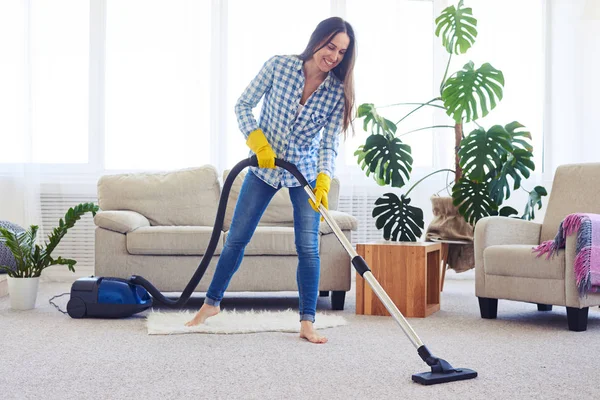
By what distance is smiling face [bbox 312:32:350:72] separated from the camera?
8.61ft

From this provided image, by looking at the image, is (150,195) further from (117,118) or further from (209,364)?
(209,364)

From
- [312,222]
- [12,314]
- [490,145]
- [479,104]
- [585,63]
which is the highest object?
[585,63]

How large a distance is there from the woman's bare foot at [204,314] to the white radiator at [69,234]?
2484 mm

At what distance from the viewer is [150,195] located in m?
4.25

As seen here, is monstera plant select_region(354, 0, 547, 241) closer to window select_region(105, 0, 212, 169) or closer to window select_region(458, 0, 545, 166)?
window select_region(458, 0, 545, 166)

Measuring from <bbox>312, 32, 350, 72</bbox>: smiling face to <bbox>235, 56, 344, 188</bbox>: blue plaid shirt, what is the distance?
91 millimetres

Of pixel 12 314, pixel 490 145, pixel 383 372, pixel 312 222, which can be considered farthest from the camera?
pixel 490 145

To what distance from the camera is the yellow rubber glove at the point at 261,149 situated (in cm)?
262

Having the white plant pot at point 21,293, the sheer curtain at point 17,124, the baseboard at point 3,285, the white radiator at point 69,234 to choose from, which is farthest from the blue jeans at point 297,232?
the sheer curtain at point 17,124

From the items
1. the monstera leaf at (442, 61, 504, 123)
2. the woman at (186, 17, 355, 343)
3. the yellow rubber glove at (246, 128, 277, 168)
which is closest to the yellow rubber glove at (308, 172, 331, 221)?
the woman at (186, 17, 355, 343)

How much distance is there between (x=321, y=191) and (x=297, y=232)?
236 mm

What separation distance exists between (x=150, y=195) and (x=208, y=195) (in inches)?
13.7

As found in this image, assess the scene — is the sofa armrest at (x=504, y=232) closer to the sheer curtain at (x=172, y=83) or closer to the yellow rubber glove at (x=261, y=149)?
the yellow rubber glove at (x=261, y=149)

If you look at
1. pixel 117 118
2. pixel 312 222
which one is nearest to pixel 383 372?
pixel 312 222
